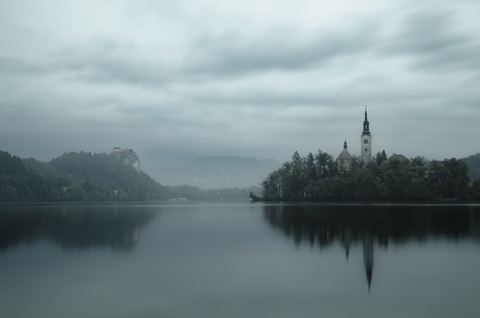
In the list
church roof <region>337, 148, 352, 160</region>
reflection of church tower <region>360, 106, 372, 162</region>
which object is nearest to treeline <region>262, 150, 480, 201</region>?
church roof <region>337, 148, 352, 160</region>

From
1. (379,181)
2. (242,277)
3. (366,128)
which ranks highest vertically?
(366,128)

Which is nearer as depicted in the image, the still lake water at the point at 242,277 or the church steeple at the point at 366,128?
the still lake water at the point at 242,277

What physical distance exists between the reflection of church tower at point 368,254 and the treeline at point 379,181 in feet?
272

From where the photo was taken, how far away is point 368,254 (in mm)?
18172

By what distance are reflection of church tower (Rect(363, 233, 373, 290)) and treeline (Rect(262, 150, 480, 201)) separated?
8292 cm

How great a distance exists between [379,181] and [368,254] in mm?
92500

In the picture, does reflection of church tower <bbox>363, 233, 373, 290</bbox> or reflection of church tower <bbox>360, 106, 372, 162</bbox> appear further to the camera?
reflection of church tower <bbox>360, 106, 372, 162</bbox>

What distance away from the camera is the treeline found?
10012 centimetres

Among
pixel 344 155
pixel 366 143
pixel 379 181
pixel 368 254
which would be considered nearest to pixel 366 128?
pixel 366 143

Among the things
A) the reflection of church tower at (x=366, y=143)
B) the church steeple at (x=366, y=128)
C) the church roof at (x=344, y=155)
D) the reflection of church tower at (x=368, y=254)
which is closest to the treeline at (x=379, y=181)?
the church roof at (x=344, y=155)

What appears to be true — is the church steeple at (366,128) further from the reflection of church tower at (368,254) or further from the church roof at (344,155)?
the reflection of church tower at (368,254)

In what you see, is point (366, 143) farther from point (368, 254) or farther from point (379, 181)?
point (368, 254)

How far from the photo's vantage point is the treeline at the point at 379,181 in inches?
3942

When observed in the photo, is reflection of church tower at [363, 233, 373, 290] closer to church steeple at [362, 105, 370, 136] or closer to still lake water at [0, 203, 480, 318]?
still lake water at [0, 203, 480, 318]
